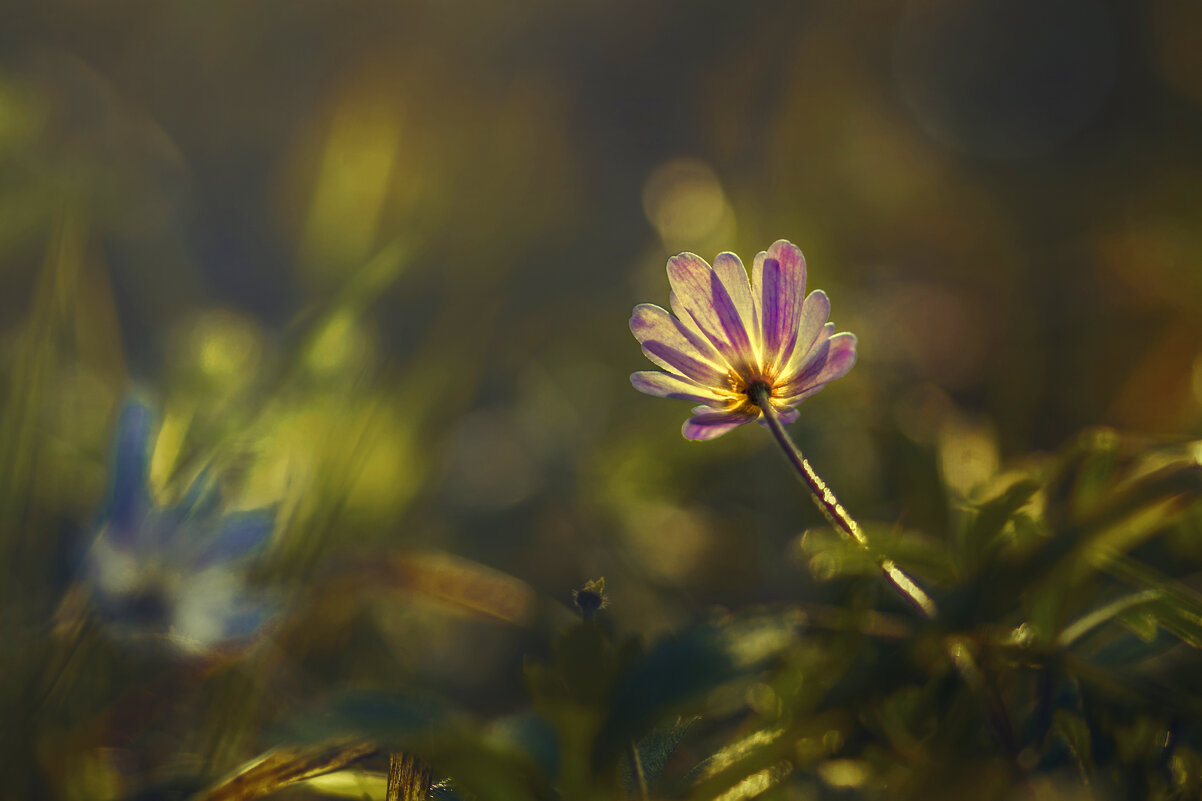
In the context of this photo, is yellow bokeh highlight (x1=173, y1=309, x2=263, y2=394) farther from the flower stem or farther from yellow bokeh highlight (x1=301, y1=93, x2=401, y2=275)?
the flower stem

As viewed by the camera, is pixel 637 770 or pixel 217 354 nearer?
pixel 637 770

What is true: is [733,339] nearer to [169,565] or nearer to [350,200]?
[169,565]

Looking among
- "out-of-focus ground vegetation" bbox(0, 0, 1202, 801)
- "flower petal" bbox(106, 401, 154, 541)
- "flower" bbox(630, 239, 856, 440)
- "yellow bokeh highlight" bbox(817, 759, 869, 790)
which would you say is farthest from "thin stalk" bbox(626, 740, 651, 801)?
"flower petal" bbox(106, 401, 154, 541)

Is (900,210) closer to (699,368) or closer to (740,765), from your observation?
(699,368)

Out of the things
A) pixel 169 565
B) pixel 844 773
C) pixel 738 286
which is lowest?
pixel 844 773

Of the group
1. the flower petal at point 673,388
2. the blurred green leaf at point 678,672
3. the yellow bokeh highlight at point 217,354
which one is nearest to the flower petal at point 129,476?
the yellow bokeh highlight at point 217,354

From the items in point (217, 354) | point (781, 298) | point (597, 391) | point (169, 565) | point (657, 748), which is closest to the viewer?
point (657, 748)

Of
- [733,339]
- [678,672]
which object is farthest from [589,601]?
[733,339]
